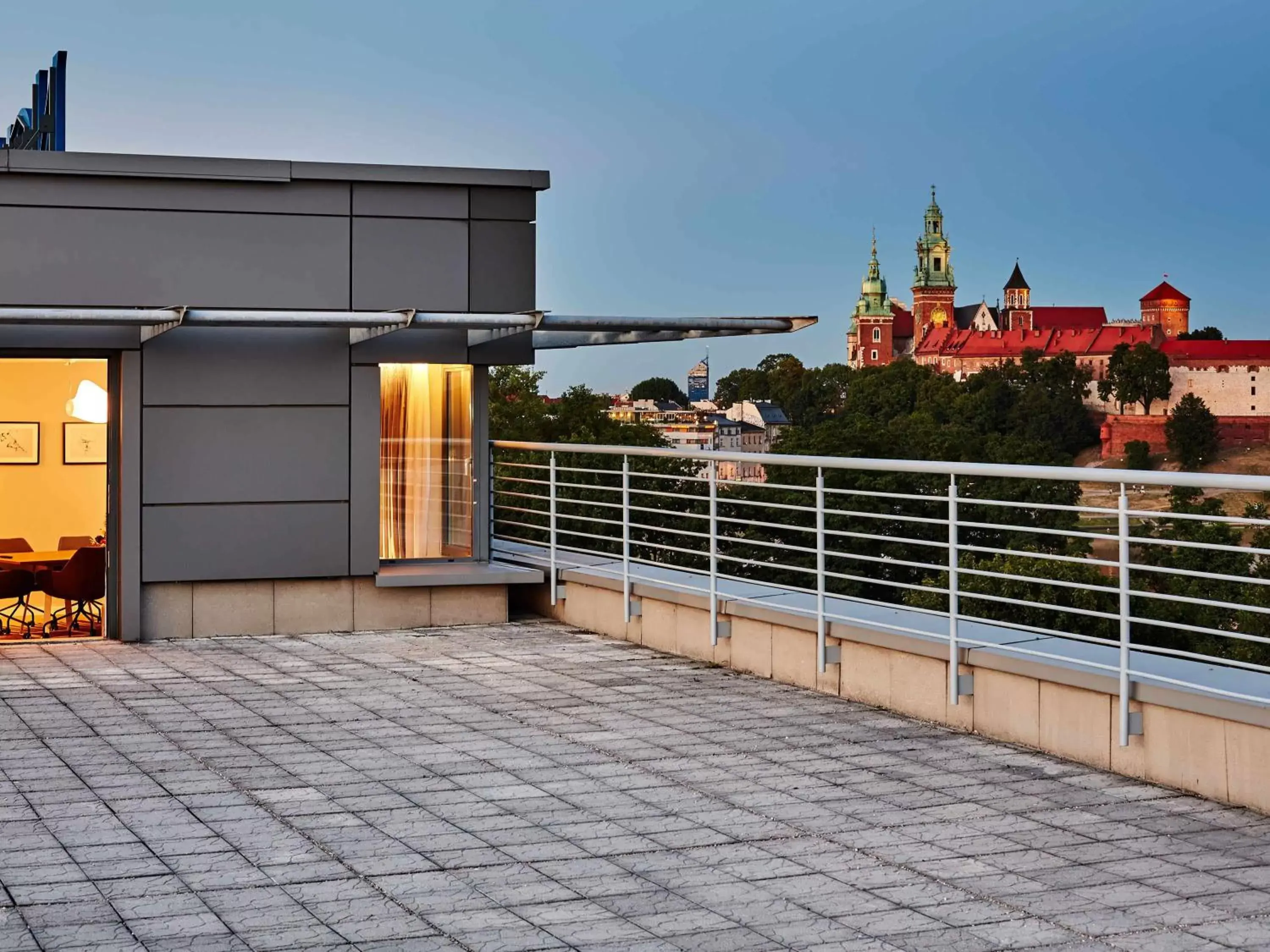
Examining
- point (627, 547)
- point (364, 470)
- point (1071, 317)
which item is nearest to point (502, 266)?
point (364, 470)

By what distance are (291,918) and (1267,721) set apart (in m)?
3.51

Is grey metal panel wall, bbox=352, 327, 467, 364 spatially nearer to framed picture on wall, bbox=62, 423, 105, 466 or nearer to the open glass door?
the open glass door

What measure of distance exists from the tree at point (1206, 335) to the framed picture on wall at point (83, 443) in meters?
173

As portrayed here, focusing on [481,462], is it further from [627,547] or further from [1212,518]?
[1212,518]

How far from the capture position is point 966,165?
17025 cm

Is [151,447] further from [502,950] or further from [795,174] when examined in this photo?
[795,174]

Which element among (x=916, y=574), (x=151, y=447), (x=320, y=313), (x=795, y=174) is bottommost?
(x=916, y=574)

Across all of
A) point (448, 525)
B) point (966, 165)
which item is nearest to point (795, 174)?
point (966, 165)

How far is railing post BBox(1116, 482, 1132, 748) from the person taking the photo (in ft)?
20.6

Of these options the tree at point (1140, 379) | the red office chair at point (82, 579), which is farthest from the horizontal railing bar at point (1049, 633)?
the tree at point (1140, 379)

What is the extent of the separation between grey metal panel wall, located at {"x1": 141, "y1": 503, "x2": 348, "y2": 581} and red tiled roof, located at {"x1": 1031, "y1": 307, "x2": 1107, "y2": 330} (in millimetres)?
192461

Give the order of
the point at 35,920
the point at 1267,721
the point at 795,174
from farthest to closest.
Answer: the point at 795,174
the point at 1267,721
the point at 35,920

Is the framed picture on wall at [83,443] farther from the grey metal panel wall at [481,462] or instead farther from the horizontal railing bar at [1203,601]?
the horizontal railing bar at [1203,601]

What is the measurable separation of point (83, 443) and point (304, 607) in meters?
4.25
